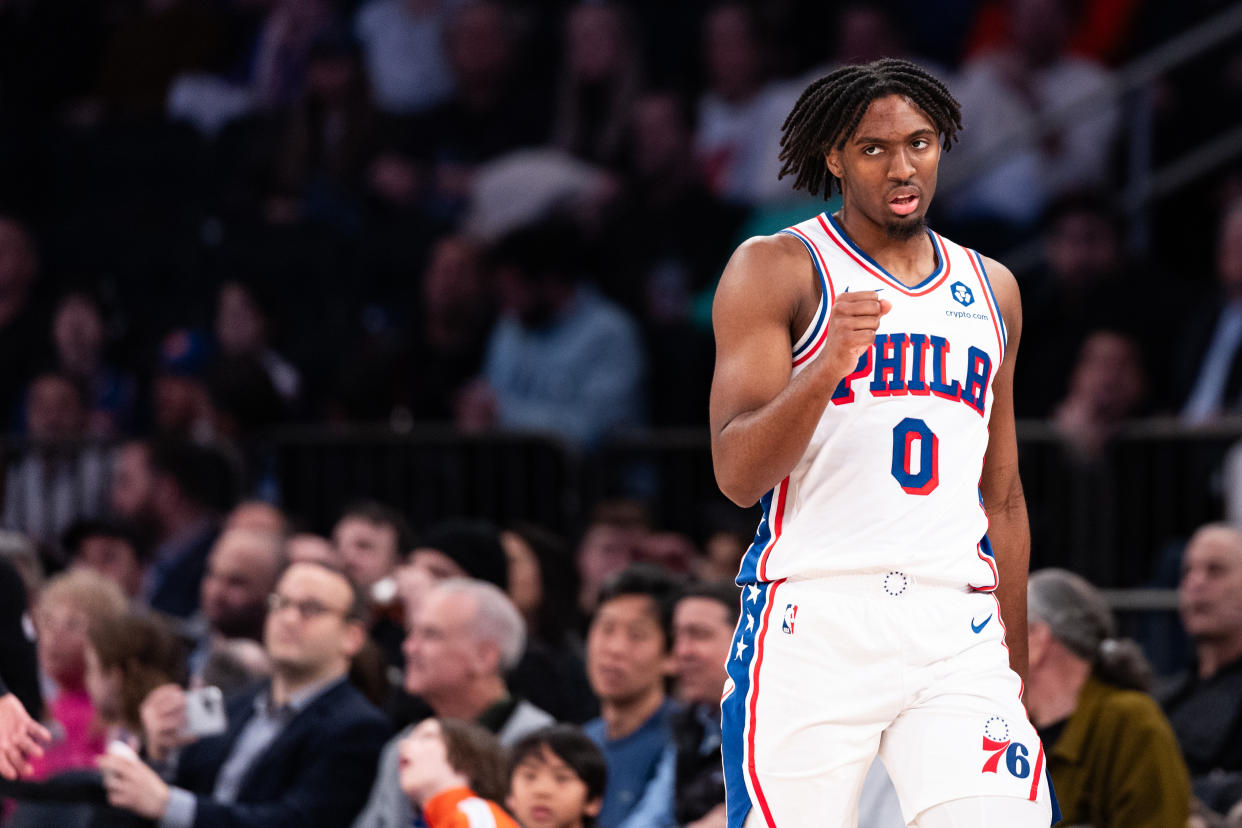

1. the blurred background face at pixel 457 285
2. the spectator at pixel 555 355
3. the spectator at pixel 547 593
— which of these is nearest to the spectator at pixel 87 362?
the blurred background face at pixel 457 285

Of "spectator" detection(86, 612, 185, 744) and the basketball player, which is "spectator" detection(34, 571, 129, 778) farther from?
the basketball player

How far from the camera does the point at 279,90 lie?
12.8 metres

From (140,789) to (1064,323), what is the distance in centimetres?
528

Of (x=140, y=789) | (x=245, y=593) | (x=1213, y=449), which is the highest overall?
(x=1213, y=449)

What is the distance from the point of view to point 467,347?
1038 cm

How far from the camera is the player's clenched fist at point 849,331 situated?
3.31 m

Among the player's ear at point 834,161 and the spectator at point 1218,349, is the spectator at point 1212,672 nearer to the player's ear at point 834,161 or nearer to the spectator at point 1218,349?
the spectator at point 1218,349

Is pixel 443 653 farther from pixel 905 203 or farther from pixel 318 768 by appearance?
pixel 905 203

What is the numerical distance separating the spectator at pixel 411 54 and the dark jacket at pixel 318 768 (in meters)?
6.67

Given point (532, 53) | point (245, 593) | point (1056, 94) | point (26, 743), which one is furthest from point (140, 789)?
point (532, 53)

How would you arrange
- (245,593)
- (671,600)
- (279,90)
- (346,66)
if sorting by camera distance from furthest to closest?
(279,90)
(346,66)
(245,593)
(671,600)

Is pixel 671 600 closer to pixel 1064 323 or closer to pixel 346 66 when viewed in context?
pixel 1064 323

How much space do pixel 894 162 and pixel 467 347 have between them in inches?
272

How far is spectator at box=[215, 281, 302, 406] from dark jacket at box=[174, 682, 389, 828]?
4.75 m
